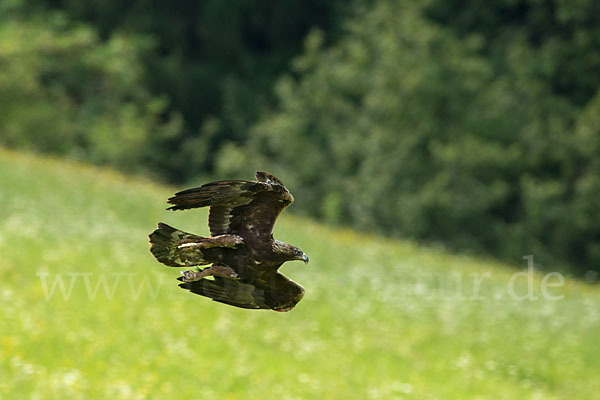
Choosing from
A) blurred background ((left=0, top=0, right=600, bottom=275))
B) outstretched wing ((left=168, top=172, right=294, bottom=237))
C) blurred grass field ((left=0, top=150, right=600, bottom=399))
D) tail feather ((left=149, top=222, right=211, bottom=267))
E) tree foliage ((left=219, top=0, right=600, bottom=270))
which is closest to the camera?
tail feather ((left=149, top=222, right=211, bottom=267))

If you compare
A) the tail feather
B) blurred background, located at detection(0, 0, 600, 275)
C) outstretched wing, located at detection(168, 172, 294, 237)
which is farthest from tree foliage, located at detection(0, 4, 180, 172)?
the tail feather

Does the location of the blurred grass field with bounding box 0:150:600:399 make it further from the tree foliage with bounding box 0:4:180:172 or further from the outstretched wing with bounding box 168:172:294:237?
the tree foliage with bounding box 0:4:180:172

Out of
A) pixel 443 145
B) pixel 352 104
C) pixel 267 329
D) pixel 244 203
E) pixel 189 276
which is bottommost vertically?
pixel 189 276

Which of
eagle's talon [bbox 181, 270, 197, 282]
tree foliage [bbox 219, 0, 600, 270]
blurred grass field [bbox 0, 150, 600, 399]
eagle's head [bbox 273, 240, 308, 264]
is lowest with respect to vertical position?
eagle's talon [bbox 181, 270, 197, 282]

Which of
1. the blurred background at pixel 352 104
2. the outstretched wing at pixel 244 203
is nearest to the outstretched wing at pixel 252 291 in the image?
the outstretched wing at pixel 244 203

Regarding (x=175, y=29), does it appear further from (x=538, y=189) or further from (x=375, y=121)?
(x=538, y=189)

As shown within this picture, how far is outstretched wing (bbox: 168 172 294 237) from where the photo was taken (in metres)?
2.12

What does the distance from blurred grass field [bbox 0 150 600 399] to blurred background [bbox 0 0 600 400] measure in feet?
0.14

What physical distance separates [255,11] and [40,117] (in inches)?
323

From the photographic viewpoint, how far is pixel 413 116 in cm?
2600

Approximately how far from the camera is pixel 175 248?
1.98 metres

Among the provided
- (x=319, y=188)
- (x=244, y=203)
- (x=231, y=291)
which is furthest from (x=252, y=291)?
(x=319, y=188)

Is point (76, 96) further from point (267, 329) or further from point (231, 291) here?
point (231, 291)

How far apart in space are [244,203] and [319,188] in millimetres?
26128
